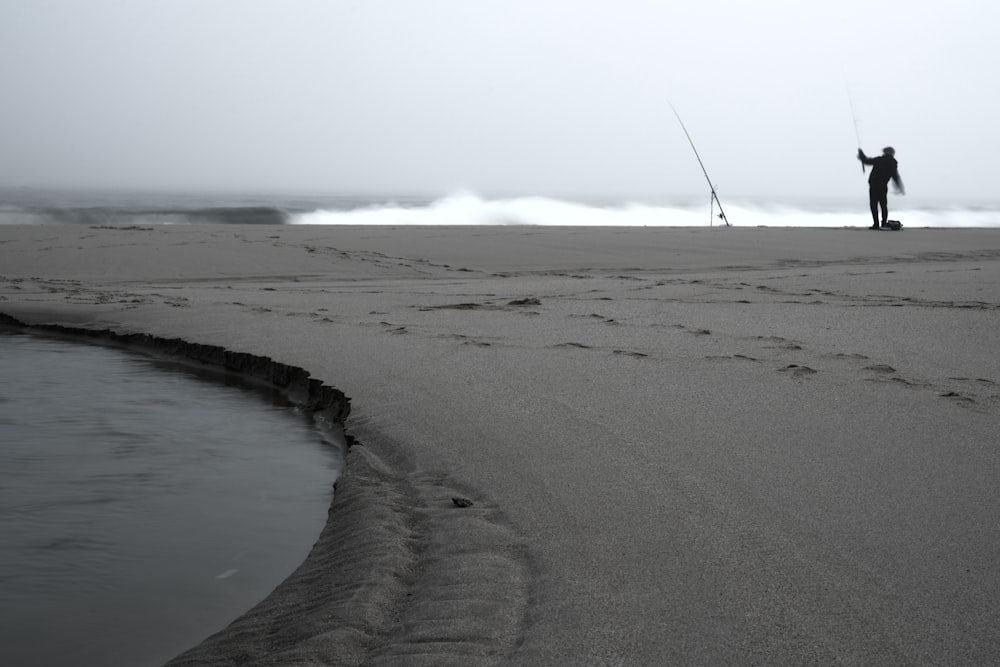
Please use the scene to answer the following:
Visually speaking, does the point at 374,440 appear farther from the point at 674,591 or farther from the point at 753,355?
the point at 753,355

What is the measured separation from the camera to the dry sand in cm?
178

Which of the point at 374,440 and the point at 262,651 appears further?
the point at 374,440

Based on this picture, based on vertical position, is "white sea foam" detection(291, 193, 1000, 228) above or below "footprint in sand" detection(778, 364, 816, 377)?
above

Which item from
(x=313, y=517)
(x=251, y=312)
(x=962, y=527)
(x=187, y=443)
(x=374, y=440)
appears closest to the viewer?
(x=962, y=527)

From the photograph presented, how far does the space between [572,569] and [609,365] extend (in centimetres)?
216

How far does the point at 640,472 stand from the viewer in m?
2.68

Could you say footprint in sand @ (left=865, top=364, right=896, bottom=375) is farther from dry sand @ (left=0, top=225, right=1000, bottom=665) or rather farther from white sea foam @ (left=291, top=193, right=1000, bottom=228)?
white sea foam @ (left=291, top=193, right=1000, bottom=228)

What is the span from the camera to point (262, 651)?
182cm

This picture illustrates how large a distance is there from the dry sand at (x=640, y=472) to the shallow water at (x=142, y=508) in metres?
0.17

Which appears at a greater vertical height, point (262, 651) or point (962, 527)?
point (962, 527)

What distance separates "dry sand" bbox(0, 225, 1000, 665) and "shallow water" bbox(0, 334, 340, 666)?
17cm

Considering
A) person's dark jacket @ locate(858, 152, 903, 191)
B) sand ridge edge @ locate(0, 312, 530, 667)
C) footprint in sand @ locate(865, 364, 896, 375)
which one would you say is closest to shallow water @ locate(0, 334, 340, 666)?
sand ridge edge @ locate(0, 312, 530, 667)

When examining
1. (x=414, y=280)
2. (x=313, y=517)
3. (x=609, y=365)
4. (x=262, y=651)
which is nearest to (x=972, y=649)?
(x=262, y=651)

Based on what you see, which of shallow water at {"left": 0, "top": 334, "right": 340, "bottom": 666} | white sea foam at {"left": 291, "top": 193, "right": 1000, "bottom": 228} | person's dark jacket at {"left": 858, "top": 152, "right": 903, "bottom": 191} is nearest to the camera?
shallow water at {"left": 0, "top": 334, "right": 340, "bottom": 666}
